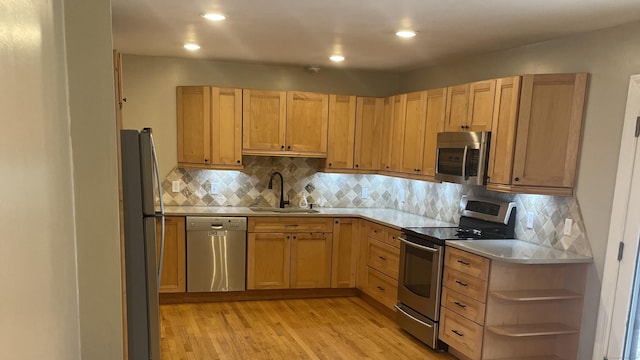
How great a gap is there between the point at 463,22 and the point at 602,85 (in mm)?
1024

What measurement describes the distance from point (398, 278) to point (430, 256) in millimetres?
602

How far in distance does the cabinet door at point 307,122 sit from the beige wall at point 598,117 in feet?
7.55

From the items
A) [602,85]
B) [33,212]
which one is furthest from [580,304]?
[33,212]

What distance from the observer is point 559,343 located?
3.21 m

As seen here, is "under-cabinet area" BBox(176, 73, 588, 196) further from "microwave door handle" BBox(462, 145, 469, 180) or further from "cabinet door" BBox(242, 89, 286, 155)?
"microwave door handle" BBox(462, 145, 469, 180)

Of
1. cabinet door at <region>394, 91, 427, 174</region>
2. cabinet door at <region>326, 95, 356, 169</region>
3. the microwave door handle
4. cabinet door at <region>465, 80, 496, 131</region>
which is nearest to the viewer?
cabinet door at <region>465, 80, 496, 131</region>

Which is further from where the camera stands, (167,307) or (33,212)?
(167,307)

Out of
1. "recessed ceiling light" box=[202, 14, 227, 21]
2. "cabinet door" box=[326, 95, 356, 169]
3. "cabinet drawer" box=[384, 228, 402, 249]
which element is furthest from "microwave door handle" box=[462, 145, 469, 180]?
"recessed ceiling light" box=[202, 14, 227, 21]

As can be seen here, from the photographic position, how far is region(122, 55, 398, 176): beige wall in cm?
465

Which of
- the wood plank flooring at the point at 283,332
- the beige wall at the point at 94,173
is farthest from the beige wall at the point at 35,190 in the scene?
the wood plank flooring at the point at 283,332

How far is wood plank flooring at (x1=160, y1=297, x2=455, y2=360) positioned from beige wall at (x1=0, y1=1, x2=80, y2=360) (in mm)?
1988

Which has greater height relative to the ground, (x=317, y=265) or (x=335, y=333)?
(x=317, y=265)

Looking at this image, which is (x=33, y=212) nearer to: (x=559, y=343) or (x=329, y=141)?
(x=559, y=343)

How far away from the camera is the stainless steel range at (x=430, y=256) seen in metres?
3.57
